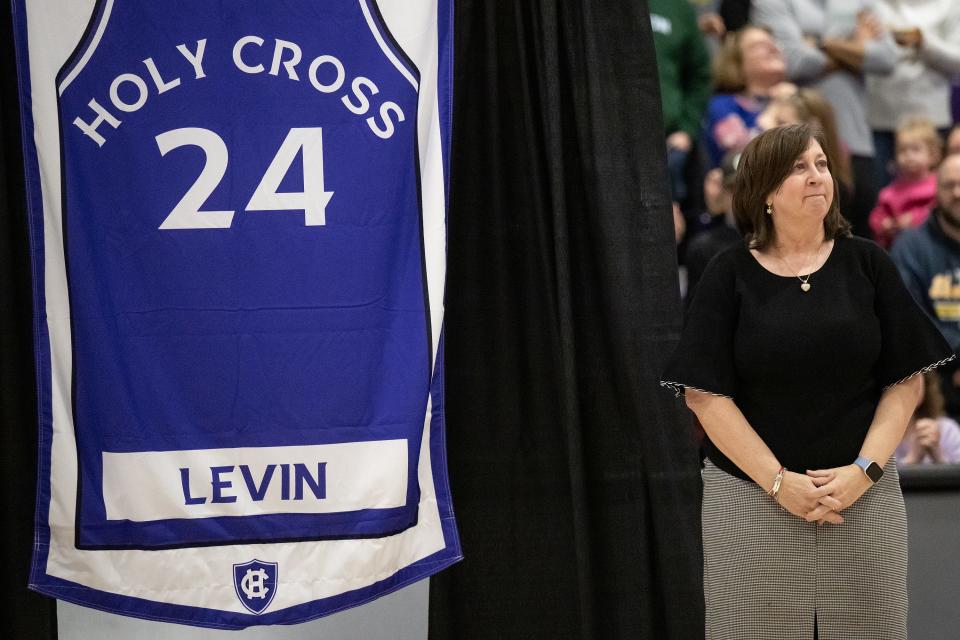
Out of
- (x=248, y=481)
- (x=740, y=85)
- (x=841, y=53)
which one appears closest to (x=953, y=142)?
(x=841, y=53)

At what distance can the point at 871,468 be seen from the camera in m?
2.31

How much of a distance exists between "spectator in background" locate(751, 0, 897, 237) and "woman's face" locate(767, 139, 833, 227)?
1522mm

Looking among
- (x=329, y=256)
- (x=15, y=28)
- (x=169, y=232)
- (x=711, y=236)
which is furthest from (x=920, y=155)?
(x=15, y=28)

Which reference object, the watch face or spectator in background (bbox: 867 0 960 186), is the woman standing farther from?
spectator in background (bbox: 867 0 960 186)

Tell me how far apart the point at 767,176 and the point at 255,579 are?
1596 millimetres

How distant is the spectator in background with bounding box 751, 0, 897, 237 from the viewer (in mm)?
3887

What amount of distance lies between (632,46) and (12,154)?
167cm

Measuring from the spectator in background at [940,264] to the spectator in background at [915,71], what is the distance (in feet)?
0.88

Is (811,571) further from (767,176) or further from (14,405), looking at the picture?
(14,405)

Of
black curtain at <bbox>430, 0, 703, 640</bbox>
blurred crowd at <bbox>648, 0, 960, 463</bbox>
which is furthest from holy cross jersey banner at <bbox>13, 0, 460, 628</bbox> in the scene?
blurred crowd at <bbox>648, 0, 960, 463</bbox>

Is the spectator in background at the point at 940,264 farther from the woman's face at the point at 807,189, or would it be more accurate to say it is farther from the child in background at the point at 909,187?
the woman's face at the point at 807,189

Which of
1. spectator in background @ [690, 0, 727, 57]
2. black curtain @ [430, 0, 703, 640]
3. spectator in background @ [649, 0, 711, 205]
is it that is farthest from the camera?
spectator in background @ [690, 0, 727, 57]

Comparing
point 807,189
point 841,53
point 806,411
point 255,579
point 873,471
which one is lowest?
point 255,579

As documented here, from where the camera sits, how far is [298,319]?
9.38 ft
